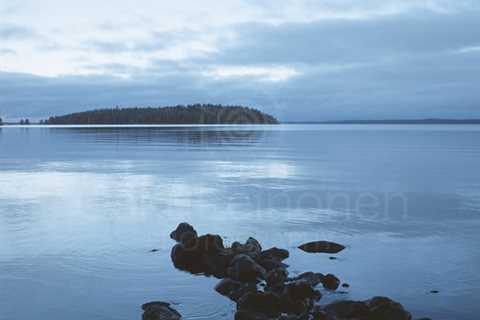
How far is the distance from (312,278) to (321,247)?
10.2ft

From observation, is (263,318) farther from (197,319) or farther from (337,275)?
(337,275)

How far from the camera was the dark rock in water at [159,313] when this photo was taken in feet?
32.6

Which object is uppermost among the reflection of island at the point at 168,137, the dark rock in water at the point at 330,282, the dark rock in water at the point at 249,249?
the reflection of island at the point at 168,137

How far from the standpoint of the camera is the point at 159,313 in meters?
9.98

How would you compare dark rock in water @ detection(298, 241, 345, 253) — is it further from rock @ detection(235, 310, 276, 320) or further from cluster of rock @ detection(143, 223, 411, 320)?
rock @ detection(235, 310, 276, 320)

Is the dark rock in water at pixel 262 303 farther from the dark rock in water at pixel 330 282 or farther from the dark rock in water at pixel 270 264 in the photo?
the dark rock in water at pixel 270 264

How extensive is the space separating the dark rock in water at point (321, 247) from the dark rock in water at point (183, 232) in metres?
3.26

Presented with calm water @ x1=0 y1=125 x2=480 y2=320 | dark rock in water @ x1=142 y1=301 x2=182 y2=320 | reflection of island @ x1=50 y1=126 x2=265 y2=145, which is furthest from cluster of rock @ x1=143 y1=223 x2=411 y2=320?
reflection of island @ x1=50 y1=126 x2=265 y2=145

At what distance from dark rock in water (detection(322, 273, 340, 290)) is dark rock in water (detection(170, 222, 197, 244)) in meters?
4.31

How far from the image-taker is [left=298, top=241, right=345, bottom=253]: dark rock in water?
1479cm

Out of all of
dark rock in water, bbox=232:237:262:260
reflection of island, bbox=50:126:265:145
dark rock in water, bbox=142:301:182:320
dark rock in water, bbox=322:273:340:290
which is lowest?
dark rock in water, bbox=142:301:182:320

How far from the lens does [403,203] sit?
22.7m

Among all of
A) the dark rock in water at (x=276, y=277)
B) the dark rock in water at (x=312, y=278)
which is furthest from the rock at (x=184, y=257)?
the dark rock in water at (x=312, y=278)

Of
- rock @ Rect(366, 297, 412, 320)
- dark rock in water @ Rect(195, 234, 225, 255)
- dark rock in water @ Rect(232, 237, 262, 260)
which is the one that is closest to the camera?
rock @ Rect(366, 297, 412, 320)
